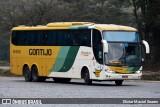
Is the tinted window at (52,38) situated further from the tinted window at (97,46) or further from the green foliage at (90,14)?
the green foliage at (90,14)

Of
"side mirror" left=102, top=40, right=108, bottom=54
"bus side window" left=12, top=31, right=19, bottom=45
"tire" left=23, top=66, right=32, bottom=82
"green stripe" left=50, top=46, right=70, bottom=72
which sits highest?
"side mirror" left=102, top=40, right=108, bottom=54

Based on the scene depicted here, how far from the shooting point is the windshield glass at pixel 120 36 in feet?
103

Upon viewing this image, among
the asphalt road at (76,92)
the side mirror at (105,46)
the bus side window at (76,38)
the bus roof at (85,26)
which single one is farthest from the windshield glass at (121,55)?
the bus side window at (76,38)

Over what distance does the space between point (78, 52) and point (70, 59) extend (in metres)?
1.10

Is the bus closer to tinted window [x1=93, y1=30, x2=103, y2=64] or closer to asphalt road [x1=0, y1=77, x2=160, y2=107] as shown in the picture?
tinted window [x1=93, y1=30, x2=103, y2=64]

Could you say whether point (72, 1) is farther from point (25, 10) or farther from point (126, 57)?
point (126, 57)

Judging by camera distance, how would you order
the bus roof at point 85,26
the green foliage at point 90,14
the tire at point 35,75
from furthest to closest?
the green foliage at point 90,14
the tire at point 35,75
the bus roof at point 85,26

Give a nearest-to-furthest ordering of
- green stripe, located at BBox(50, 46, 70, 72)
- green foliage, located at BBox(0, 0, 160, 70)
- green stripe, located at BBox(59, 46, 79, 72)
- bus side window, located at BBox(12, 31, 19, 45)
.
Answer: green stripe, located at BBox(59, 46, 79, 72) < green stripe, located at BBox(50, 46, 70, 72) < bus side window, located at BBox(12, 31, 19, 45) < green foliage, located at BBox(0, 0, 160, 70)

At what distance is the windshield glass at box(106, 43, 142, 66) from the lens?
31.4 meters

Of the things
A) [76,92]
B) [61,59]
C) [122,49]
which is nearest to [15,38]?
[61,59]

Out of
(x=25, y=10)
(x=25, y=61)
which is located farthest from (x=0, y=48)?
(x=25, y=61)

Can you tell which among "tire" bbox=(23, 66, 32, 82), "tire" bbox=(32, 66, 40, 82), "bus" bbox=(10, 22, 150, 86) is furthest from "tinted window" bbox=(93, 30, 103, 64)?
"tire" bbox=(23, 66, 32, 82)

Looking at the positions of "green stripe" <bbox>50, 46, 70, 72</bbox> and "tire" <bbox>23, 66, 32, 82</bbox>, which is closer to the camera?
"green stripe" <bbox>50, 46, 70, 72</bbox>

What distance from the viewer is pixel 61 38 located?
3497cm
